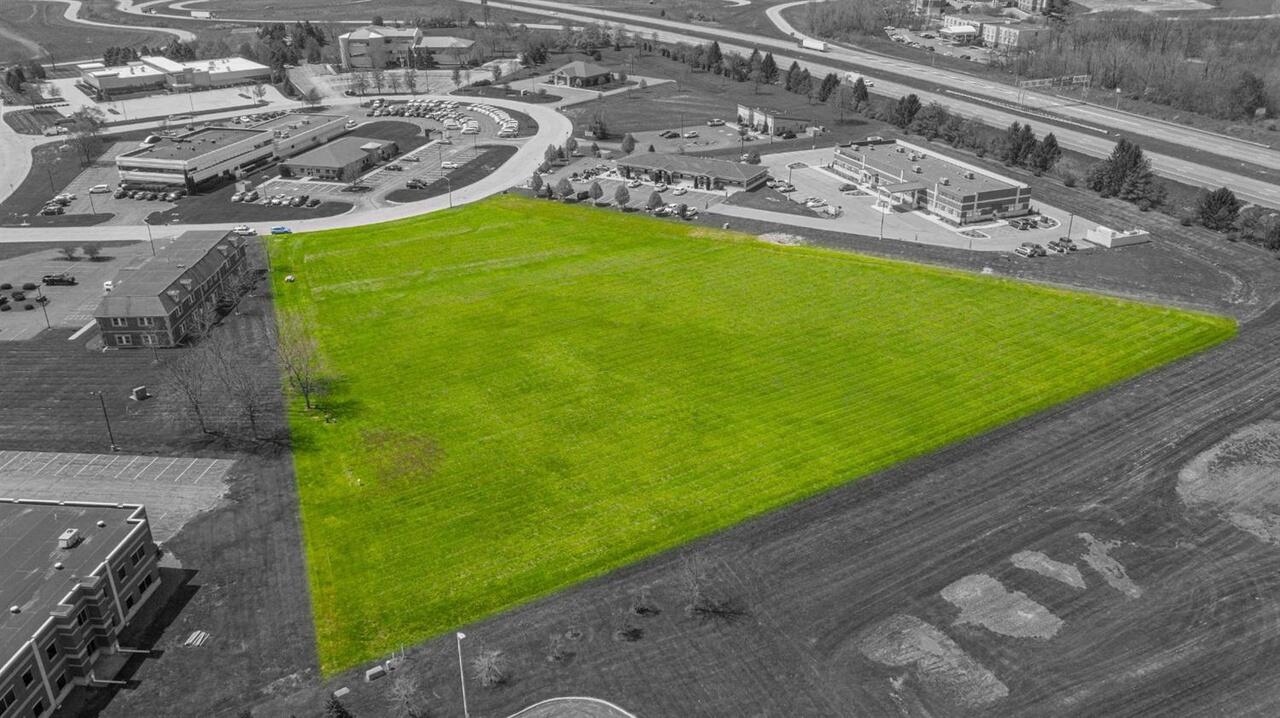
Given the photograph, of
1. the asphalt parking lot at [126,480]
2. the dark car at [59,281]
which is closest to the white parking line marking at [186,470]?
the asphalt parking lot at [126,480]

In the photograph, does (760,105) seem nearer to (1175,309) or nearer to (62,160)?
(1175,309)

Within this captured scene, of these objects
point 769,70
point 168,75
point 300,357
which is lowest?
point 300,357

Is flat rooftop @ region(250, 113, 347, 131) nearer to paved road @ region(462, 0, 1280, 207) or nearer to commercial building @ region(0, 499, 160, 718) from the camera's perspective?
paved road @ region(462, 0, 1280, 207)

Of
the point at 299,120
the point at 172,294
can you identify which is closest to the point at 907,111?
the point at 299,120

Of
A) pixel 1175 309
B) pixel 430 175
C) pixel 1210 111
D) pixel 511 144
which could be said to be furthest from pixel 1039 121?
pixel 430 175

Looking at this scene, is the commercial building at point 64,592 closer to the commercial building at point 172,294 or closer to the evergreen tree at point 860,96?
the commercial building at point 172,294

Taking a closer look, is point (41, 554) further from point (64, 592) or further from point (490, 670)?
point (490, 670)
